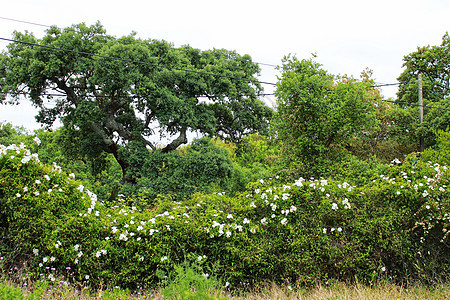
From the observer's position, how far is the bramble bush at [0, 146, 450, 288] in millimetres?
5004

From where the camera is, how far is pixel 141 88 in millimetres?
15180

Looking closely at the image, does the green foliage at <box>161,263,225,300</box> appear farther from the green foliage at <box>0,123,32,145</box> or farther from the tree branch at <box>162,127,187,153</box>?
the green foliage at <box>0,123,32,145</box>

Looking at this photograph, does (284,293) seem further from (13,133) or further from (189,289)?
(13,133)

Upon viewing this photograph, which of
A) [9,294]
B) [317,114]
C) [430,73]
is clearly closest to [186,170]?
[317,114]

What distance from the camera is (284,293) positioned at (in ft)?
16.4

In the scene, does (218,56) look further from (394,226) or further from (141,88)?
(394,226)

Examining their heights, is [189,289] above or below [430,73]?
below

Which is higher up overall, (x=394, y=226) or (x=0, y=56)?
(x=0, y=56)

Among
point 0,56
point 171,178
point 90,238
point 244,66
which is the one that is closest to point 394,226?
point 90,238

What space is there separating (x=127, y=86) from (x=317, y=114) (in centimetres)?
845

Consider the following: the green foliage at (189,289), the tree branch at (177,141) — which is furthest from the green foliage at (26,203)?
the tree branch at (177,141)

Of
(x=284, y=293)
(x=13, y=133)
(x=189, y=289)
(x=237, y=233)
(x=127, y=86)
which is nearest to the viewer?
(x=189, y=289)

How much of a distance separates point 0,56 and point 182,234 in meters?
16.7

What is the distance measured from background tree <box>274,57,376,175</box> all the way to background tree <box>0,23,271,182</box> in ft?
10.8
